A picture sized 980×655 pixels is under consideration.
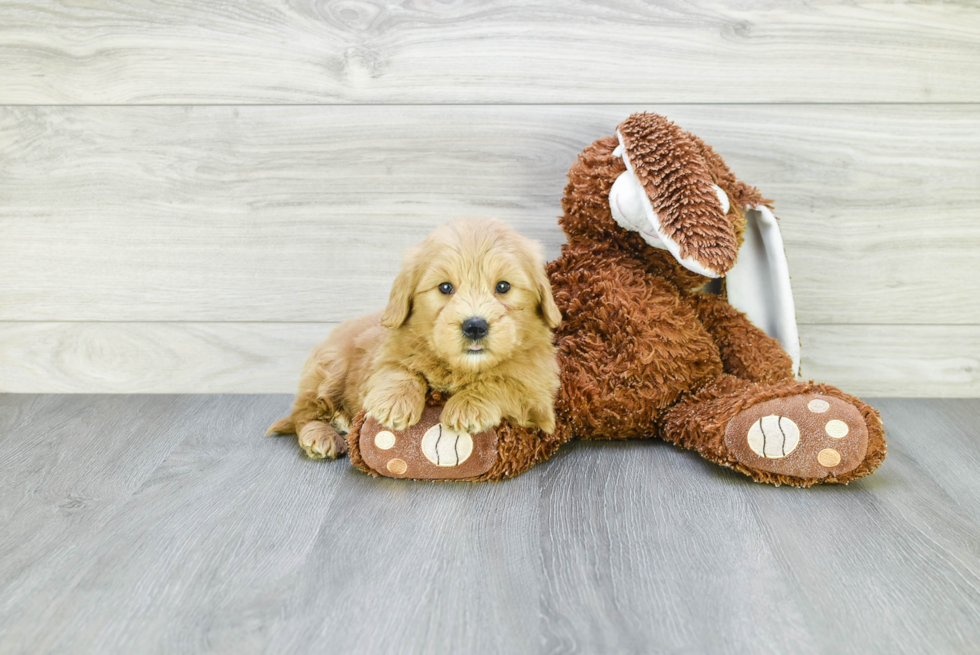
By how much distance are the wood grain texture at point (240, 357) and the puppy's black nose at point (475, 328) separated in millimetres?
615

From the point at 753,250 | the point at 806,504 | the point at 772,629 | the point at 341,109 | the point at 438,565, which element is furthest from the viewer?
the point at 341,109

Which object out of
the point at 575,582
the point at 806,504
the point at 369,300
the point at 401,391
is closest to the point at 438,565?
the point at 575,582

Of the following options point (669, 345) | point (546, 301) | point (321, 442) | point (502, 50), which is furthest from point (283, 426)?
point (502, 50)

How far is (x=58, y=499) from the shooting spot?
1.09 metres

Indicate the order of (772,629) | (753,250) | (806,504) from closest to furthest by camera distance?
1. (772,629)
2. (806,504)
3. (753,250)

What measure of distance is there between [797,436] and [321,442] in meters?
0.72

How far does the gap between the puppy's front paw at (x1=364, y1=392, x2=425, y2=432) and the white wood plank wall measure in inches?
19.2

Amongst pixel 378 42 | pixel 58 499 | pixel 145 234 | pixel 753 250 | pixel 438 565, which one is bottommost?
pixel 58 499

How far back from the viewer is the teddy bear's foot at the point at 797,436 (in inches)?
42.2

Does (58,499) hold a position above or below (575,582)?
below

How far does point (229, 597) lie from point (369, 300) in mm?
781

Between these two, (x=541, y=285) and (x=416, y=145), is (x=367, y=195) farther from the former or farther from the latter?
(x=541, y=285)

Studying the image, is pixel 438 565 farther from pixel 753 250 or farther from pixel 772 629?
pixel 753 250

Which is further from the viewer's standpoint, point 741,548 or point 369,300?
point 369,300
